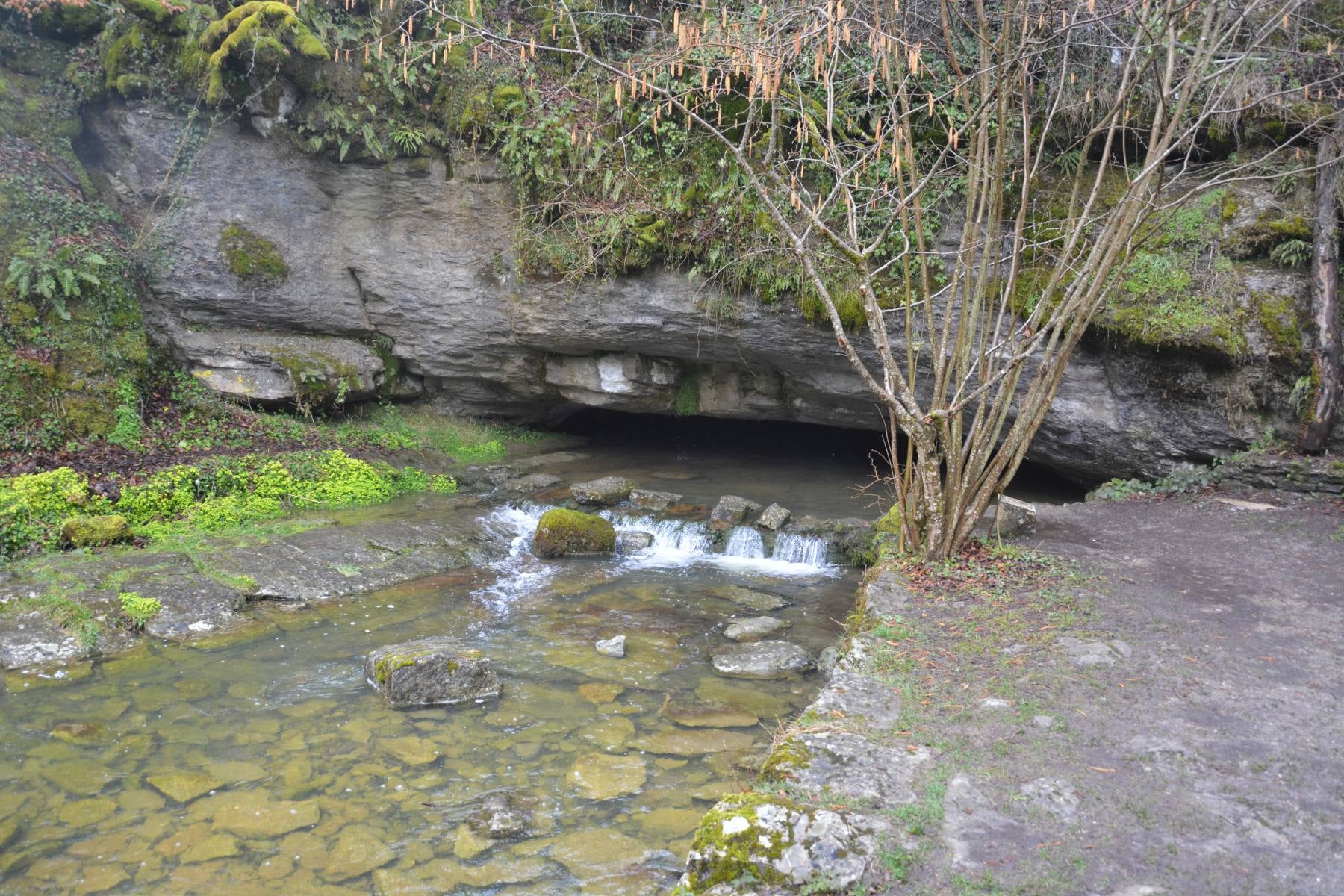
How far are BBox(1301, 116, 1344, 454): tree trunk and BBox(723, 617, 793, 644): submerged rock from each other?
634cm

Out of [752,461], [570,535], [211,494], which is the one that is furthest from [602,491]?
[211,494]

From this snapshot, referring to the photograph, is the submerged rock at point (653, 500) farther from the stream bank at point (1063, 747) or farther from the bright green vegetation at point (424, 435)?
the stream bank at point (1063, 747)

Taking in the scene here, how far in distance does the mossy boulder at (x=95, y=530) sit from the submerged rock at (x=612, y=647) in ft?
18.3

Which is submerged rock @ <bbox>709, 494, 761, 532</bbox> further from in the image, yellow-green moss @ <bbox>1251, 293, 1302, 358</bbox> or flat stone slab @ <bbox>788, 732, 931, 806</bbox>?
flat stone slab @ <bbox>788, 732, 931, 806</bbox>

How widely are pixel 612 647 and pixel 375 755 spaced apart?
7.66 feet

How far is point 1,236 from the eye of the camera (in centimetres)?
1091

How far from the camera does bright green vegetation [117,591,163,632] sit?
7.39m

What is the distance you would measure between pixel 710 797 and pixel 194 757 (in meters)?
3.47

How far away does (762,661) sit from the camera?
7098 millimetres

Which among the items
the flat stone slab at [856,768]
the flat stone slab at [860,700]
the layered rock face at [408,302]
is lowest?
the flat stone slab at [860,700]

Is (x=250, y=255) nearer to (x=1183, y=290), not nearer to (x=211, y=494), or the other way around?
(x=211, y=494)

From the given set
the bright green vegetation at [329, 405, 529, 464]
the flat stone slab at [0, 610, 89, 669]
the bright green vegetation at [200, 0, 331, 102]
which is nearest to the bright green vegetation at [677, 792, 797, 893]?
the flat stone slab at [0, 610, 89, 669]

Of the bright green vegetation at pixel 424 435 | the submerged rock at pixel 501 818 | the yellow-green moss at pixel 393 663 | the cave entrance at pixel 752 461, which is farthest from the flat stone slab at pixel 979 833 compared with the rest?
the bright green vegetation at pixel 424 435

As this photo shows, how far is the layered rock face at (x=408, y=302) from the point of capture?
39.4 feet
